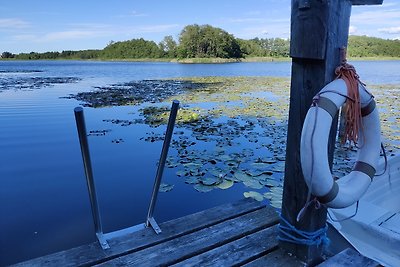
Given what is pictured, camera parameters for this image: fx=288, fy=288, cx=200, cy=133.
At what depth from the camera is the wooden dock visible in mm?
1483

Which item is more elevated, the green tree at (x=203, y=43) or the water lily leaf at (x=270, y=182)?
the green tree at (x=203, y=43)

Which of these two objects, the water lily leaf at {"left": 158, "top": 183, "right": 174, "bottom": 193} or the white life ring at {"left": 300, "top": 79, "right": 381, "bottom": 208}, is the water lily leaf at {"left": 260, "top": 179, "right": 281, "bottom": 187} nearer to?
the water lily leaf at {"left": 158, "top": 183, "right": 174, "bottom": 193}

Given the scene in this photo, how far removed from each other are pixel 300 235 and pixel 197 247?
56 cm

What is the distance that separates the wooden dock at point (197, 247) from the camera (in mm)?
1483

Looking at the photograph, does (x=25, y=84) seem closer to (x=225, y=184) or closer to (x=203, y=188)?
(x=203, y=188)

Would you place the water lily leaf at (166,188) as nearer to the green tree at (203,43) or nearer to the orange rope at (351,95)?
the orange rope at (351,95)

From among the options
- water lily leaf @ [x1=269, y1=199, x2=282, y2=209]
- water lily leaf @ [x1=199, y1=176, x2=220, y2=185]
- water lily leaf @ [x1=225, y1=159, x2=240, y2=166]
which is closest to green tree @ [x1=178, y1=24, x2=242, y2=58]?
water lily leaf @ [x1=225, y1=159, x2=240, y2=166]

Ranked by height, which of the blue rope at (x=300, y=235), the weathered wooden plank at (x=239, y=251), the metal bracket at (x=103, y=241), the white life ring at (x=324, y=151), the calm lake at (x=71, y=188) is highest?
the white life ring at (x=324, y=151)

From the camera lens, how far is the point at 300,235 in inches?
57.6

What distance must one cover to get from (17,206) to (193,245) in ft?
8.77

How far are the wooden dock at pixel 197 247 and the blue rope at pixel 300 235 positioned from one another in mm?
99

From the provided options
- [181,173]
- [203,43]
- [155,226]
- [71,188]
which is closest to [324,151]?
[155,226]

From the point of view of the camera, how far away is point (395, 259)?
1727 mm

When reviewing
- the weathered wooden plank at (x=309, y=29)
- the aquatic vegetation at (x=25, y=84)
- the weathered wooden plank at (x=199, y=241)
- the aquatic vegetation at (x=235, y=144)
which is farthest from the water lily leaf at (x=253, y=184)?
the aquatic vegetation at (x=25, y=84)
